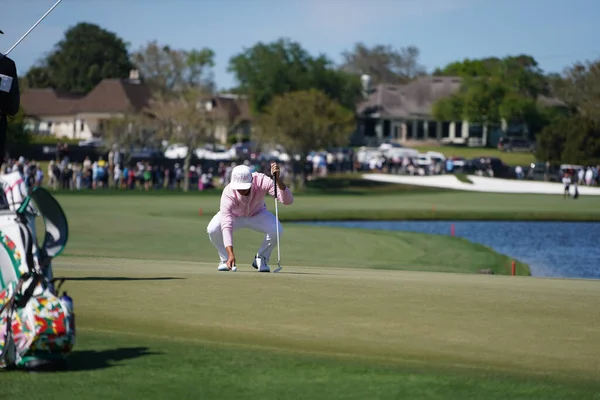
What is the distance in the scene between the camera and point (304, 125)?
7806 cm

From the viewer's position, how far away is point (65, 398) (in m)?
7.96

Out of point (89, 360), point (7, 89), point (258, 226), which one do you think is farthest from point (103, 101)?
point (89, 360)

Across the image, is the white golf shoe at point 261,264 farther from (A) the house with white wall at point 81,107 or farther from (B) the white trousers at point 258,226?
(A) the house with white wall at point 81,107

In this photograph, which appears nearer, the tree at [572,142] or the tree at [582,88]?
the tree at [572,142]

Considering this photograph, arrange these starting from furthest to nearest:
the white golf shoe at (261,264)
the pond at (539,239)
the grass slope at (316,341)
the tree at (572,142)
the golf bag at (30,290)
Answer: the tree at (572,142), the pond at (539,239), the white golf shoe at (261,264), the grass slope at (316,341), the golf bag at (30,290)

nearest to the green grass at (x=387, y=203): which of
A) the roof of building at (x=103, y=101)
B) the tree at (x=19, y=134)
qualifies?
the tree at (x=19, y=134)

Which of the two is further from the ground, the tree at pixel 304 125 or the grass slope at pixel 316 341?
the tree at pixel 304 125

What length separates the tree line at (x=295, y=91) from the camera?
259 ft

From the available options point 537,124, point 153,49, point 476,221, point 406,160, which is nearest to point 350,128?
point 406,160

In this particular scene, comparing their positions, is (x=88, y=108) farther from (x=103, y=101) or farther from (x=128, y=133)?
(x=128, y=133)

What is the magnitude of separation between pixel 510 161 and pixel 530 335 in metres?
102

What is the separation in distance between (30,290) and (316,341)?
291 centimetres

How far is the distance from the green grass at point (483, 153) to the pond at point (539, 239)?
6181 cm

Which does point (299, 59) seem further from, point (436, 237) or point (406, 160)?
→ point (436, 237)
